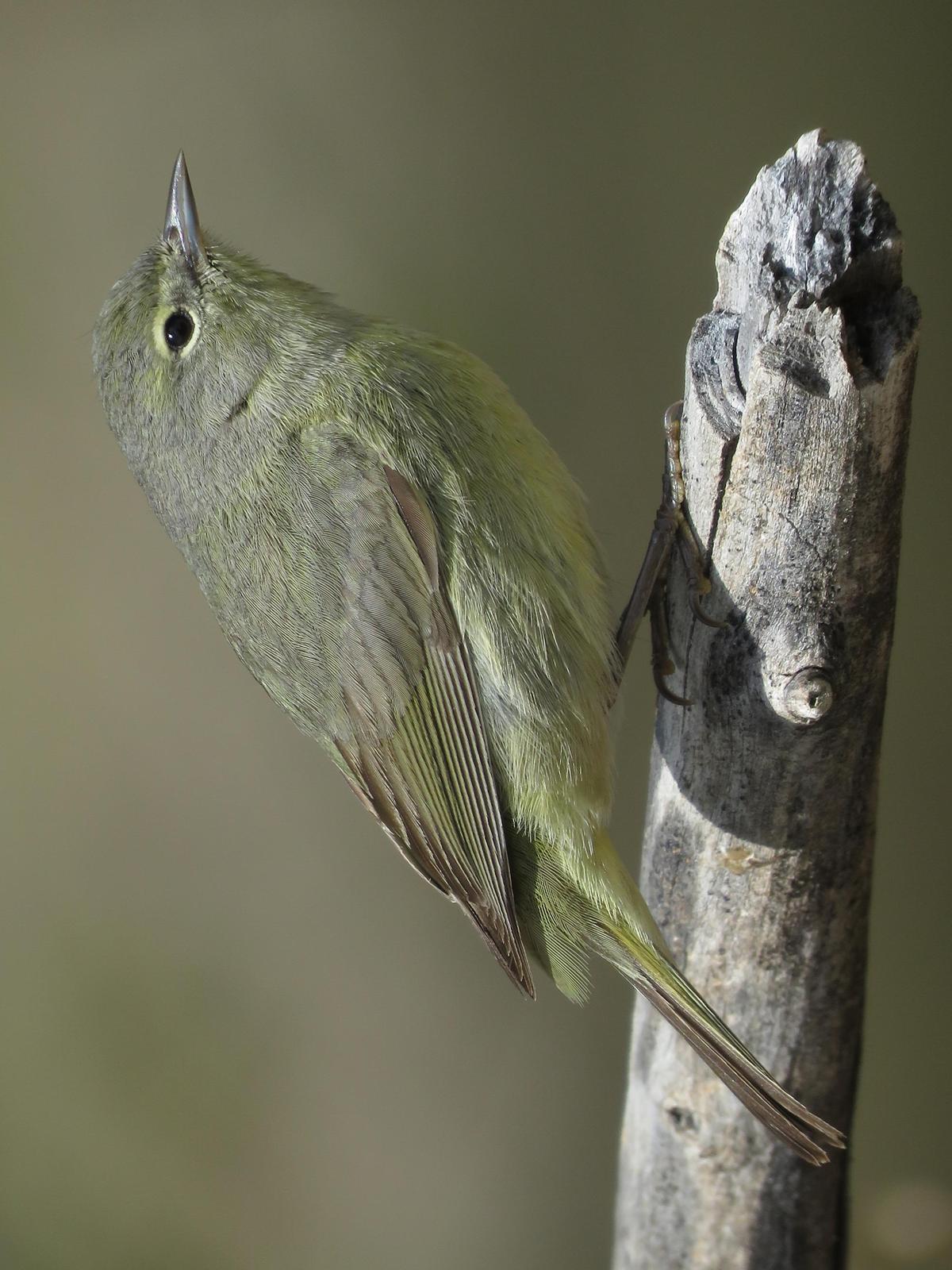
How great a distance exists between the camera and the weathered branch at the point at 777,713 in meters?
1.14

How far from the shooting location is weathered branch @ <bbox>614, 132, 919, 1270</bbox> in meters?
1.14

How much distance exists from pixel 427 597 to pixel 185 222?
738 millimetres

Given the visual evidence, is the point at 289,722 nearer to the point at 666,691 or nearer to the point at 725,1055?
the point at 666,691

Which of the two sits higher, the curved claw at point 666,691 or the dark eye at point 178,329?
the dark eye at point 178,329

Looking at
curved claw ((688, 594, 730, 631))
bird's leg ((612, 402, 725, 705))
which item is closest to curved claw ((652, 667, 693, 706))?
bird's leg ((612, 402, 725, 705))

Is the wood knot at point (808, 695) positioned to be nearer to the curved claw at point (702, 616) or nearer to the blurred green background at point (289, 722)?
the curved claw at point (702, 616)

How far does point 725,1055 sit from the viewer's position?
1444 millimetres

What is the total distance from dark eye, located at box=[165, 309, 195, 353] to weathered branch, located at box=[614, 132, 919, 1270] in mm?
804

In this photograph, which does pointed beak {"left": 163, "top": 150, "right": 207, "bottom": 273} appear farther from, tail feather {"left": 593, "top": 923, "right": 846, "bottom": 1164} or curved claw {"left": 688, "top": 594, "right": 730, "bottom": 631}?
tail feather {"left": 593, "top": 923, "right": 846, "bottom": 1164}

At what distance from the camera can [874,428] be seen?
1.17 m

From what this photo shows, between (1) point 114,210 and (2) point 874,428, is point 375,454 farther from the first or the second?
(1) point 114,210

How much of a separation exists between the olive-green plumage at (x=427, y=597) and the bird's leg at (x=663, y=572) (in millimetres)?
55

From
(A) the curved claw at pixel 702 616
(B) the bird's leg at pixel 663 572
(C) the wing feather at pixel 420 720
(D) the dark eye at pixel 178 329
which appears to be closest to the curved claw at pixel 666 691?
(B) the bird's leg at pixel 663 572

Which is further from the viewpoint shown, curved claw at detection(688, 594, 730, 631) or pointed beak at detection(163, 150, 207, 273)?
pointed beak at detection(163, 150, 207, 273)
